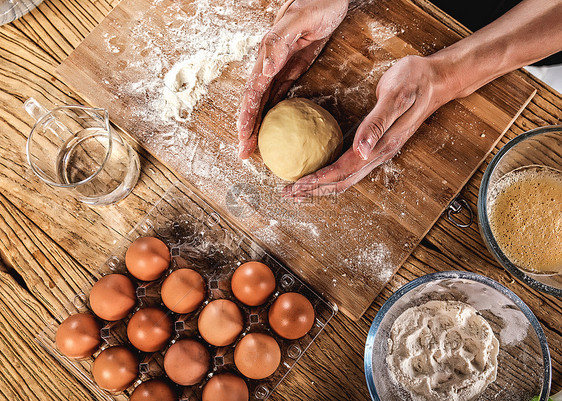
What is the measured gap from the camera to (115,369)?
0.97 metres

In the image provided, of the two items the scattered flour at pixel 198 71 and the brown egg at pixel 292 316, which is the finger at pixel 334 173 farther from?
the scattered flour at pixel 198 71

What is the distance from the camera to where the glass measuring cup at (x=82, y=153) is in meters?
1.07

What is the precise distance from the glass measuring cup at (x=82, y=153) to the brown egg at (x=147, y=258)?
16cm

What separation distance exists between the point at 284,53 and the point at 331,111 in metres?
0.22

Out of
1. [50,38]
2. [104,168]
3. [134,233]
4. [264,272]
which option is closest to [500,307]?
[264,272]

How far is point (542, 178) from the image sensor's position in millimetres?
1031

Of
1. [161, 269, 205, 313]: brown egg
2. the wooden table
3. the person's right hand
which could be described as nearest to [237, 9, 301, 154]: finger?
the person's right hand

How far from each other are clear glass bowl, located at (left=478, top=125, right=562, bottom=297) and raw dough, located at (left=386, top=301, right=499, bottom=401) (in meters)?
0.14

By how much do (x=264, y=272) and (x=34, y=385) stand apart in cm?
65

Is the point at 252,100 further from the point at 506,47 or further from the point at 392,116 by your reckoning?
the point at 506,47

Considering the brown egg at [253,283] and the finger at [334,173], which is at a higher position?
the finger at [334,173]

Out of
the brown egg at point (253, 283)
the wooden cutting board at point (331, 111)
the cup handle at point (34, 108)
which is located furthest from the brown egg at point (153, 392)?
the cup handle at point (34, 108)

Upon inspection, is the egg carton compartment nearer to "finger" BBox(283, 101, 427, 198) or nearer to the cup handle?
"finger" BBox(283, 101, 427, 198)

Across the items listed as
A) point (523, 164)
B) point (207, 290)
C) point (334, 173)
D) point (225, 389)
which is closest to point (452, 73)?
point (523, 164)
